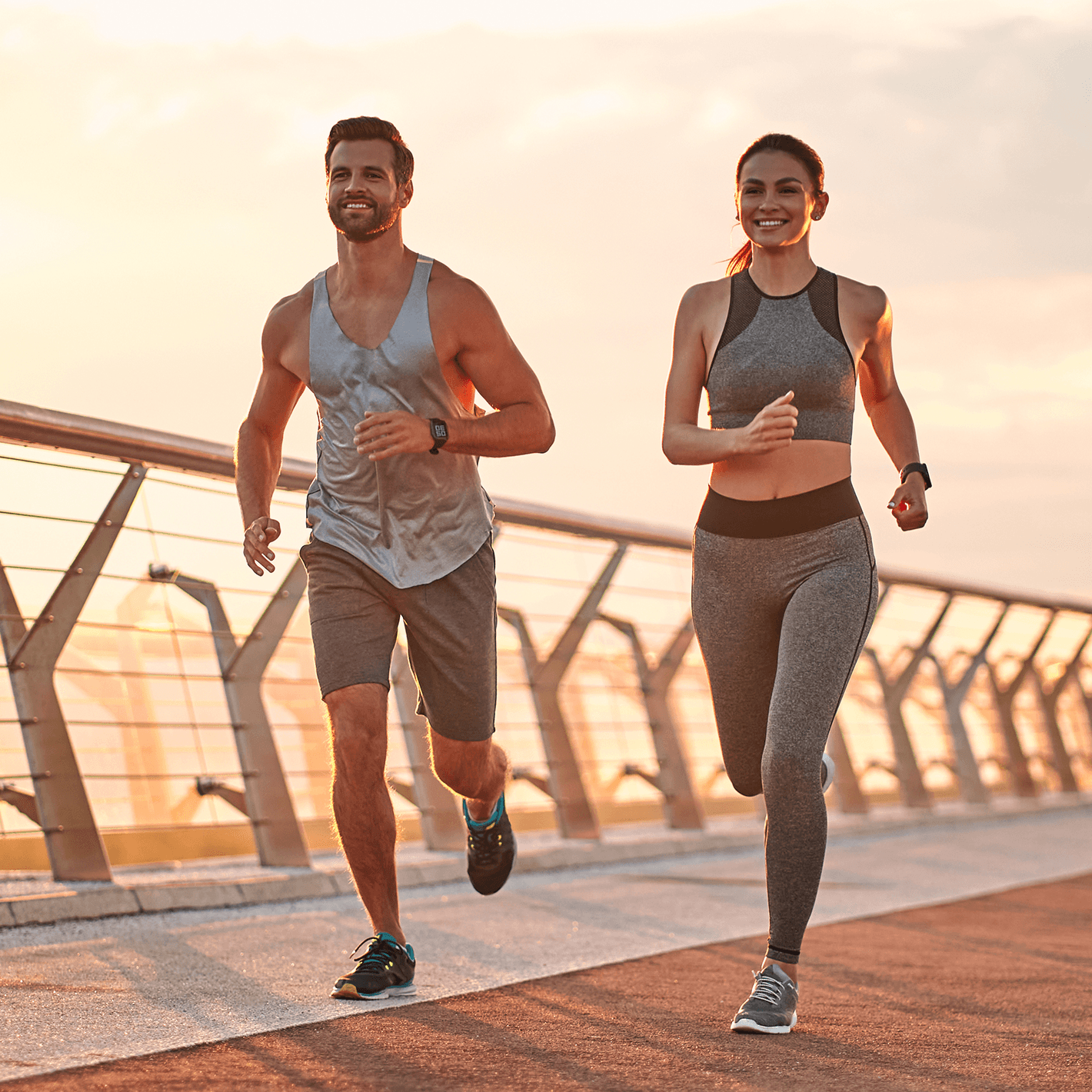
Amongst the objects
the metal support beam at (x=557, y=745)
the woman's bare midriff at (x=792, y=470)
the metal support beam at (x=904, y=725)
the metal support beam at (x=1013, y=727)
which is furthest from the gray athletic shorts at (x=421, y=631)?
the metal support beam at (x=1013, y=727)

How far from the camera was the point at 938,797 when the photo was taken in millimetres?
11836

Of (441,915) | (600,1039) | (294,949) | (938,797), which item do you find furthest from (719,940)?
(938,797)

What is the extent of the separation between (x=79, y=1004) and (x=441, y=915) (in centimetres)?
184

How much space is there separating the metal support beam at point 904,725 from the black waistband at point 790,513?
7142mm

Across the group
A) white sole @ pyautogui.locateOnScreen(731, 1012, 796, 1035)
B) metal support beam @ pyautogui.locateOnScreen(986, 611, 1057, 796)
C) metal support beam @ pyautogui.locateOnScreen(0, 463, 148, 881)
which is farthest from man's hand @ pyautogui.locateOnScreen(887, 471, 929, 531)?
Result: metal support beam @ pyautogui.locateOnScreen(986, 611, 1057, 796)

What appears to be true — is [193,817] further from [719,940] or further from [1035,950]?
[1035,950]

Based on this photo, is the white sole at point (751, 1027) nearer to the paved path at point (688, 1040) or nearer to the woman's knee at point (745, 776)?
the paved path at point (688, 1040)

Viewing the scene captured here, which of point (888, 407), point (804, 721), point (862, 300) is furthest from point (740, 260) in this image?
point (804, 721)

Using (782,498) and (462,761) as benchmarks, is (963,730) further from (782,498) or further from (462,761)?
(782,498)

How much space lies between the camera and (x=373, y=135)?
11.5 ft

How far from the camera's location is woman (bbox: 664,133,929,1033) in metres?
3.25

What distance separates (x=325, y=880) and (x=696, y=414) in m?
2.30

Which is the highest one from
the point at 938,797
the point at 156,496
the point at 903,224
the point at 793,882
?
the point at 903,224

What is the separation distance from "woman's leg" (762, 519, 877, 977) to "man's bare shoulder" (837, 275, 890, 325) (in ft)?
1.60
